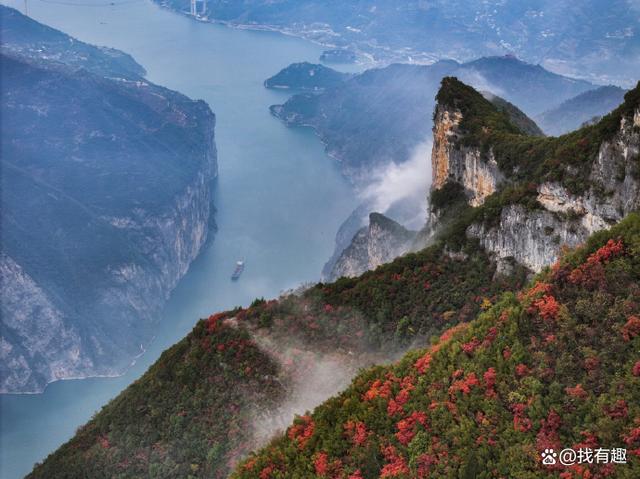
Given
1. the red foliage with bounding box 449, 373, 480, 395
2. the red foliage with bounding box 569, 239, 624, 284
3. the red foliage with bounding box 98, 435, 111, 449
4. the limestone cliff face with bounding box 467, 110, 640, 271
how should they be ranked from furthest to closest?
the red foliage with bounding box 98, 435, 111, 449
the limestone cliff face with bounding box 467, 110, 640, 271
the red foliage with bounding box 449, 373, 480, 395
the red foliage with bounding box 569, 239, 624, 284

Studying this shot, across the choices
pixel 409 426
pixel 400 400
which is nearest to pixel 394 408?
pixel 400 400

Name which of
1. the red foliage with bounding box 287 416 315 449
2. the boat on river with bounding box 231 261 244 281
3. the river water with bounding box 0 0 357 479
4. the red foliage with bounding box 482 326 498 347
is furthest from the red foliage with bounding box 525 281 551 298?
the boat on river with bounding box 231 261 244 281

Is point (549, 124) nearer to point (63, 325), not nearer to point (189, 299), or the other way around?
point (189, 299)

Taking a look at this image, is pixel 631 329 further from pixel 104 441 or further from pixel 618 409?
pixel 104 441

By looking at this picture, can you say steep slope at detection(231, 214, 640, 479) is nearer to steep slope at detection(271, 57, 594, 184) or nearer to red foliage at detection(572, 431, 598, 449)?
red foliage at detection(572, 431, 598, 449)

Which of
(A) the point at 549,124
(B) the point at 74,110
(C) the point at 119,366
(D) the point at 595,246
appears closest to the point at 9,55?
(B) the point at 74,110

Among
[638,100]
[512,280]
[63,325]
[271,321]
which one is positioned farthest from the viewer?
[63,325]
